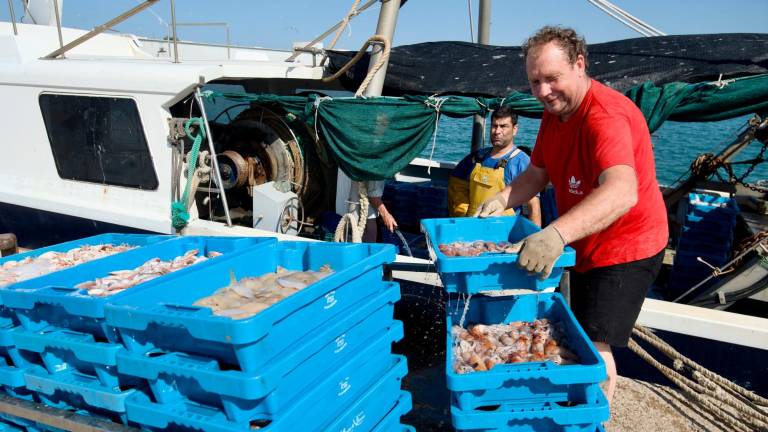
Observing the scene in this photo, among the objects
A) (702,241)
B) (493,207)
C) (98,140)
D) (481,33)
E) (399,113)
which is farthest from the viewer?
(481,33)

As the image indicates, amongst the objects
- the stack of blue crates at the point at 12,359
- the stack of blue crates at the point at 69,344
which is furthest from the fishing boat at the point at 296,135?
the stack of blue crates at the point at 12,359

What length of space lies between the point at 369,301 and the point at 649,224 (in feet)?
4.36

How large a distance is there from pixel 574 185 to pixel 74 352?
7.15 feet

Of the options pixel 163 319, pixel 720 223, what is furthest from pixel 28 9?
pixel 720 223

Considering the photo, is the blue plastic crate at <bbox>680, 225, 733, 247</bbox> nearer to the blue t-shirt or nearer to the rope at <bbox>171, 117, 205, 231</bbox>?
the blue t-shirt

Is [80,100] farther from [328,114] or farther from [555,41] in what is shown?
[555,41]

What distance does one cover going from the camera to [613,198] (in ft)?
7.11

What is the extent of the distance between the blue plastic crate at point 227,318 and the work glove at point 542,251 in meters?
0.56

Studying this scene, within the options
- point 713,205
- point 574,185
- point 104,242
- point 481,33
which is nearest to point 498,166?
point 574,185

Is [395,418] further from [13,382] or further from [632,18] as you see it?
[632,18]

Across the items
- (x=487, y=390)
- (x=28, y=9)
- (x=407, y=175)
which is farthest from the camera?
(x=407, y=175)

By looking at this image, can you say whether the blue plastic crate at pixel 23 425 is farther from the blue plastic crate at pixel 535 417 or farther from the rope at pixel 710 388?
the rope at pixel 710 388

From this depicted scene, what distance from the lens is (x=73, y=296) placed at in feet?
6.65

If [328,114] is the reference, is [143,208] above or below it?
below
